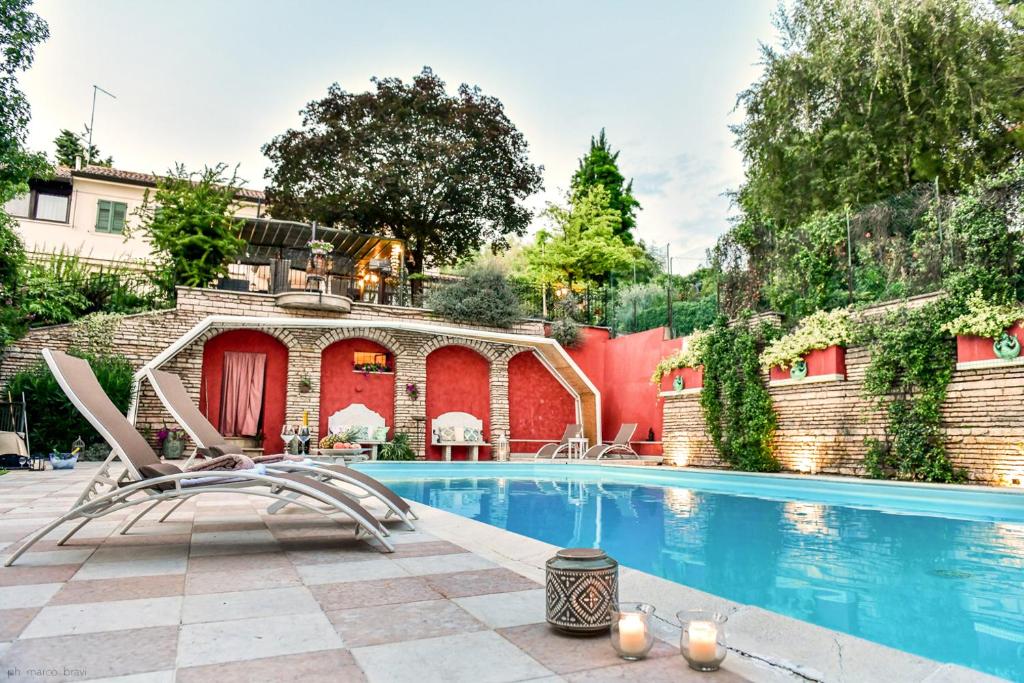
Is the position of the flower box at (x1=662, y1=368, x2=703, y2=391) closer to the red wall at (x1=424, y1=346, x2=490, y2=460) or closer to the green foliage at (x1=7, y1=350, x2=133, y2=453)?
the red wall at (x1=424, y1=346, x2=490, y2=460)

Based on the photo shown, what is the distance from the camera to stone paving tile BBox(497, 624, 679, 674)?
1.74 m

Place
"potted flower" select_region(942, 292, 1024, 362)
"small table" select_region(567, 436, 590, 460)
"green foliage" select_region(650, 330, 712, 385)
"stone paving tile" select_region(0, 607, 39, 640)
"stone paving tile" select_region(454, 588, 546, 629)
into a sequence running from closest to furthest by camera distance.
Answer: "stone paving tile" select_region(0, 607, 39, 640)
"stone paving tile" select_region(454, 588, 546, 629)
"potted flower" select_region(942, 292, 1024, 362)
"green foliage" select_region(650, 330, 712, 385)
"small table" select_region(567, 436, 590, 460)

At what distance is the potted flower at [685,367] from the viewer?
12.1 meters

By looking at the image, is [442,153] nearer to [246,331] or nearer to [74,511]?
[246,331]

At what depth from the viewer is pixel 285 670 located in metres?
1.66

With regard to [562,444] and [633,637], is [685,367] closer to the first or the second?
[562,444]

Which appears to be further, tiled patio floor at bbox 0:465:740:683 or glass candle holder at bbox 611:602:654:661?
glass candle holder at bbox 611:602:654:661

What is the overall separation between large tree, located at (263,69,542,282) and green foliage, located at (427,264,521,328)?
4754 mm

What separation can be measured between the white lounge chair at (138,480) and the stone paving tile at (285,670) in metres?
1.37

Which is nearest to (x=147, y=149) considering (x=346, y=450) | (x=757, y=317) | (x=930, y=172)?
(x=346, y=450)

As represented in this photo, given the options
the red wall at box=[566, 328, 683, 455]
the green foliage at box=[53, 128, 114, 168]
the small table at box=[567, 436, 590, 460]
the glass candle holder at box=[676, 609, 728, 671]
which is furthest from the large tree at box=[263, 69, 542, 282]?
the glass candle holder at box=[676, 609, 728, 671]

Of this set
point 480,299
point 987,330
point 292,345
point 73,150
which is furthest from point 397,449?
point 73,150

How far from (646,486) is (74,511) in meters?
8.29

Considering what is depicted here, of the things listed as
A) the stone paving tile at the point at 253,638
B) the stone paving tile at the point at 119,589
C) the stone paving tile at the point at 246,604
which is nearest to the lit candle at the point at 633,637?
the stone paving tile at the point at 253,638
